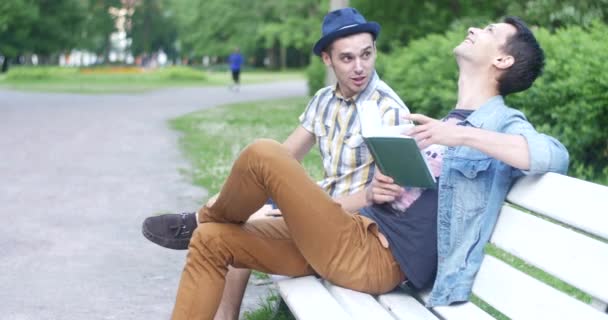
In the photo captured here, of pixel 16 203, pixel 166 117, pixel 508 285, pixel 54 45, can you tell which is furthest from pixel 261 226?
pixel 54 45

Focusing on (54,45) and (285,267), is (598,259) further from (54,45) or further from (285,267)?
(54,45)

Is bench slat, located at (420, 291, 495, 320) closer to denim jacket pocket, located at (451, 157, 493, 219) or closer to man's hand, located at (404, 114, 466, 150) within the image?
denim jacket pocket, located at (451, 157, 493, 219)

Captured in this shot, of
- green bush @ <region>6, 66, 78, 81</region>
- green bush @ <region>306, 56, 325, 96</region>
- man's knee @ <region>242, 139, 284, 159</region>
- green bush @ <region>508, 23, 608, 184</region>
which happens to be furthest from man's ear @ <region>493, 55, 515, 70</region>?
green bush @ <region>6, 66, 78, 81</region>

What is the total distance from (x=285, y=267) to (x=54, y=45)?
206ft

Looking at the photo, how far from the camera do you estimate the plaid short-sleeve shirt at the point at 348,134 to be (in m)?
3.96

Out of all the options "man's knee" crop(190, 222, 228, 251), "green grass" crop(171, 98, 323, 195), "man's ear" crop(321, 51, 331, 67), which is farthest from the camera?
"green grass" crop(171, 98, 323, 195)

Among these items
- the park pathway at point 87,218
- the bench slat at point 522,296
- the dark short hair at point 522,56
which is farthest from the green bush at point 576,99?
the bench slat at point 522,296

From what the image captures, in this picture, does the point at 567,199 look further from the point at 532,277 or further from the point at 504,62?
the point at 504,62

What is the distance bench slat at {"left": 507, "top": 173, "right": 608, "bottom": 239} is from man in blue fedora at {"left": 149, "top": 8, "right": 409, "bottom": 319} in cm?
90

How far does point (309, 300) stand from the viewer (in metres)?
3.46

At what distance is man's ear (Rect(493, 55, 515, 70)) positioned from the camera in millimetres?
3336

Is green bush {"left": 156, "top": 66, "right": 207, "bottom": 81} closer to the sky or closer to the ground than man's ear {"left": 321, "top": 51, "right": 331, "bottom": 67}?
closer to the ground

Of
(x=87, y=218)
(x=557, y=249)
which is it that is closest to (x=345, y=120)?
(x=557, y=249)

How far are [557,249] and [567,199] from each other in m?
0.17
